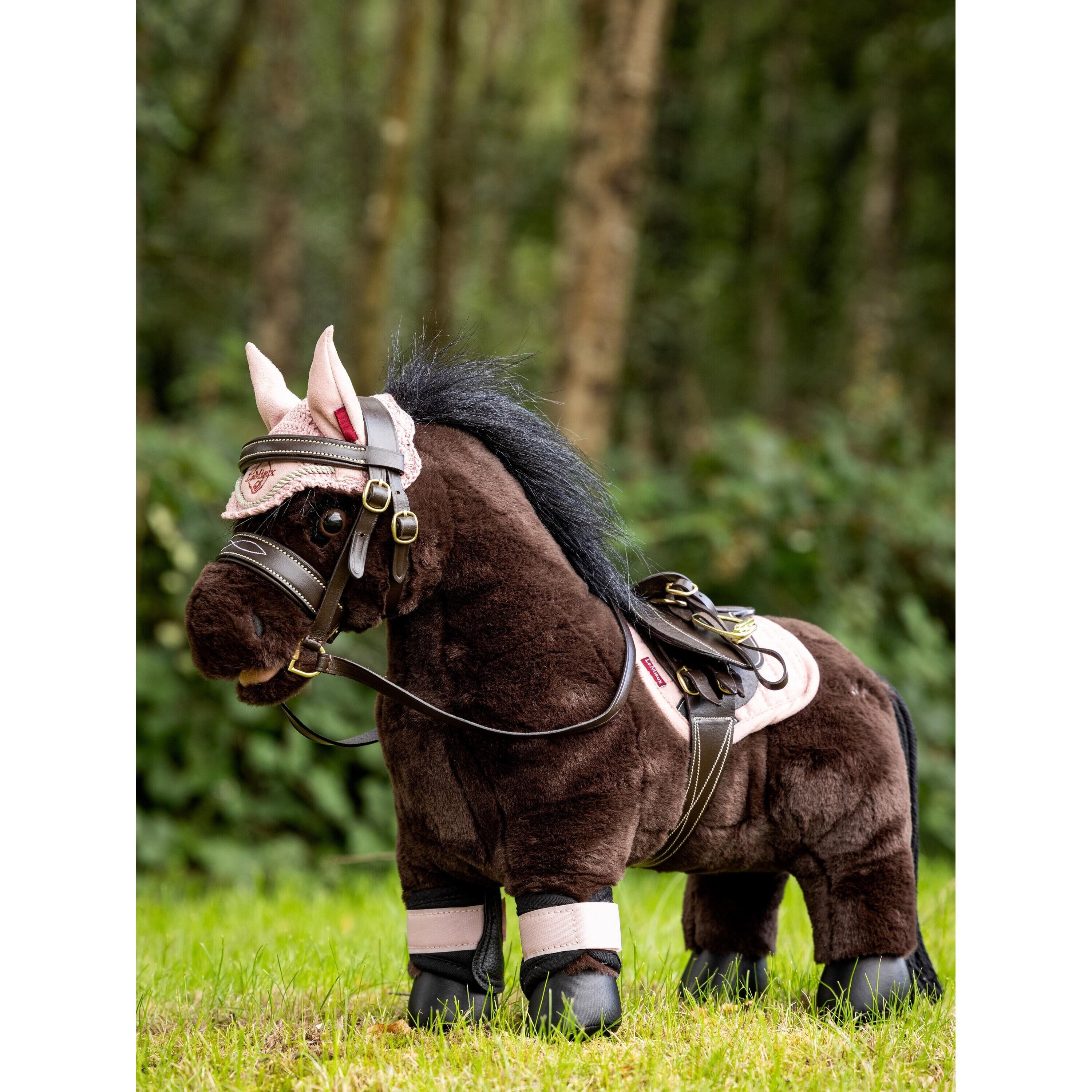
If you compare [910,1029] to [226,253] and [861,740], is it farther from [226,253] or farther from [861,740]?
[226,253]

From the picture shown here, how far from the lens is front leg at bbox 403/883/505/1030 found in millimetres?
1982

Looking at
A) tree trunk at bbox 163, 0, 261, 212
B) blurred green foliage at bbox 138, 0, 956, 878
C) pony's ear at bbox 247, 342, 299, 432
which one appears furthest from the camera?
tree trunk at bbox 163, 0, 261, 212

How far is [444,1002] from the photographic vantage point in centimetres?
198

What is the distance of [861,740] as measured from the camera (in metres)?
2.08

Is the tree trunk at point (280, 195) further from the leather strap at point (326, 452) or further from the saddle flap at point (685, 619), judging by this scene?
the leather strap at point (326, 452)

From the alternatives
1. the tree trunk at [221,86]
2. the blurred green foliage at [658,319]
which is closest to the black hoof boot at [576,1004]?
the blurred green foliage at [658,319]

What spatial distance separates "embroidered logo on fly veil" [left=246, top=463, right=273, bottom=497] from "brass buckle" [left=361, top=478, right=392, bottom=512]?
0.16 metres

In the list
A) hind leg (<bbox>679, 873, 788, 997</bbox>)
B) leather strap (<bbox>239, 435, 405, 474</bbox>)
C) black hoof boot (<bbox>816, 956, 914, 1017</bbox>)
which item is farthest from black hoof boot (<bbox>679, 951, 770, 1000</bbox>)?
leather strap (<bbox>239, 435, 405, 474</bbox>)

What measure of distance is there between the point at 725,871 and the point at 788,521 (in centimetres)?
316

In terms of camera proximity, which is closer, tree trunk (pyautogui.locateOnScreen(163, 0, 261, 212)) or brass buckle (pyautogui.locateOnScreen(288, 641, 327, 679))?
brass buckle (pyautogui.locateOnScreen(288, 641, 327, 679))

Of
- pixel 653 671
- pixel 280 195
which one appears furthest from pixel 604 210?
pixel 653 671

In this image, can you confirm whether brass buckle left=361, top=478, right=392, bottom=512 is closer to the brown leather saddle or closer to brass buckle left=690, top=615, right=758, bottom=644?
the brown leather saddle

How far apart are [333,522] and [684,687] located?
2.22 ft
